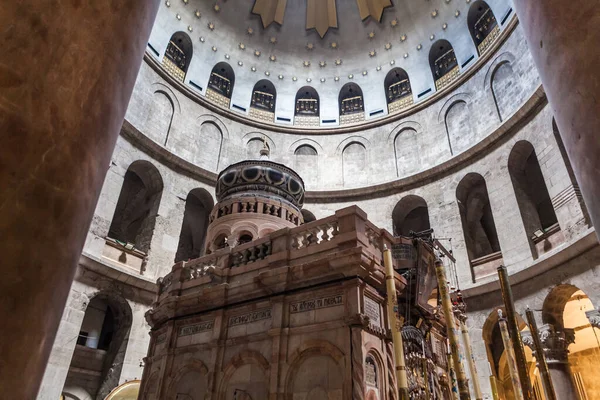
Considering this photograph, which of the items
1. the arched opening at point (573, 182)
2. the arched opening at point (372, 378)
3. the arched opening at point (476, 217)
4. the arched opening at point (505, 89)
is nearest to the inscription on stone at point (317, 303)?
the arched opening at point (372, 378)

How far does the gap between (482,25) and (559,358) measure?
56.9ft

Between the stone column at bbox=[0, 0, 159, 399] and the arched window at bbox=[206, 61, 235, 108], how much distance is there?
2430cm

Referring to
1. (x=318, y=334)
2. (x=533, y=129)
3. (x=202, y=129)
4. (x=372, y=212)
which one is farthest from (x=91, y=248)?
(x=533, y=129)

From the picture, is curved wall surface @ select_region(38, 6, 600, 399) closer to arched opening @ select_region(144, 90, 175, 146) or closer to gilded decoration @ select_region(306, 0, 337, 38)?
arched opening @ select_region(144, 90, 175, 146)

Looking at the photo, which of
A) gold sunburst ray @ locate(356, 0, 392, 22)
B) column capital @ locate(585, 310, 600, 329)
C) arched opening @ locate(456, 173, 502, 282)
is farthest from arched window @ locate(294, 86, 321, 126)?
column capital @ locate(585, 310, 600, 329)

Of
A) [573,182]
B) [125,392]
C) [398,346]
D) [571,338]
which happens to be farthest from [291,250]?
[573,182]

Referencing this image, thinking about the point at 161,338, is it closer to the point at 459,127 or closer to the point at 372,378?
the point at 372,378

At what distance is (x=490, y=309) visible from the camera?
53.6 feet

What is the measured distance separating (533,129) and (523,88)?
2.48 m

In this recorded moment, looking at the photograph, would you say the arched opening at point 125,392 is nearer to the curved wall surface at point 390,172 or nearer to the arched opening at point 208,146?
the curved wall surface at point 390,172

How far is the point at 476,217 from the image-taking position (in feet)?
70.3

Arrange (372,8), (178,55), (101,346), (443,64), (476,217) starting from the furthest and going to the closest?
1. (372,8)
2. (178,55)
3. (443,64)
4. (476,217)
5. (101,346)

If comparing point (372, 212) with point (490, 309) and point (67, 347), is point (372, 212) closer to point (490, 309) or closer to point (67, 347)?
point (490, 309)

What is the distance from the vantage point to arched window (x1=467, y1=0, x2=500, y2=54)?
21594 mm
